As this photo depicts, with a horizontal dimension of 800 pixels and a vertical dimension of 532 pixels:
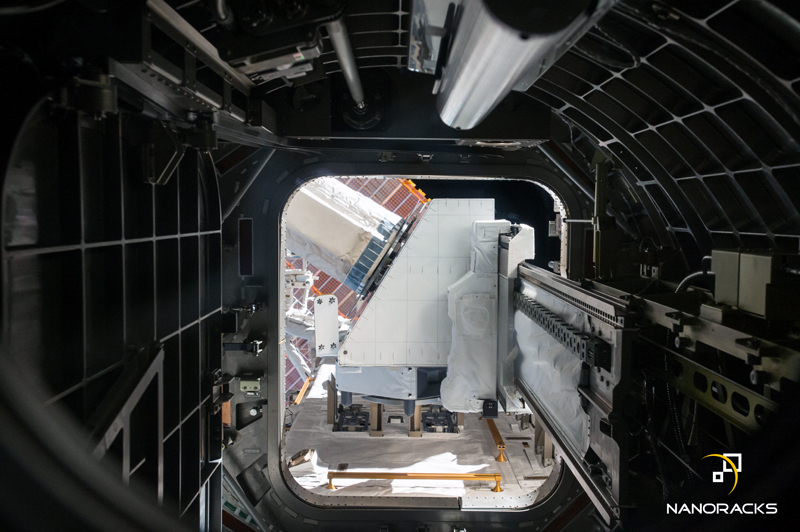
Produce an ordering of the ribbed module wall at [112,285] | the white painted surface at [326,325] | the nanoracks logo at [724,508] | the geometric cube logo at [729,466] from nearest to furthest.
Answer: the nanoracks logo at [724,508], the ribbed module wall at [112,285], the geometric cube logo at [729,466], the white painted surface at [326,325]

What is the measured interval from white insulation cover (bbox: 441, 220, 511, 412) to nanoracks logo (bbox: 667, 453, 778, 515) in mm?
2754

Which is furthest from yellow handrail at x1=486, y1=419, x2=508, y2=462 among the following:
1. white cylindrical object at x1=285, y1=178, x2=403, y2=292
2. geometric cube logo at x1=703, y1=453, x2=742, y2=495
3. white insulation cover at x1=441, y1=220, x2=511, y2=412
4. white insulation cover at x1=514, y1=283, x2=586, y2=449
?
geometric cube logo at x1=703, y1=453, x2=742, y2=495

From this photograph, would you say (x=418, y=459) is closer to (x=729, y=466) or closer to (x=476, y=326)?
(x=476, y=326)

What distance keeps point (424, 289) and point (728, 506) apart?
3950 millimetres

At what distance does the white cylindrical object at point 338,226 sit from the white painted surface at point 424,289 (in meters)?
0.81

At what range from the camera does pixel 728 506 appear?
7.58ft

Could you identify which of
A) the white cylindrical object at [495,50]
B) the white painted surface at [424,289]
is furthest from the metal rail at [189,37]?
the white painted surface at [424,289]

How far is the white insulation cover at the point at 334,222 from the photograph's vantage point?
6852 millimetres

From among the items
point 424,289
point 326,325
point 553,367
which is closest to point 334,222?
point 326,325

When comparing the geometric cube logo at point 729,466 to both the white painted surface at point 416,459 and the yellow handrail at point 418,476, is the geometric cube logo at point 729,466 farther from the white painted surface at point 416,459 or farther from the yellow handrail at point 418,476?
the yellow handrail at point 418,476

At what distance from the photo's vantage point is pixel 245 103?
3.49 metres

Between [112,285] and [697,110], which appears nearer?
[112,285]

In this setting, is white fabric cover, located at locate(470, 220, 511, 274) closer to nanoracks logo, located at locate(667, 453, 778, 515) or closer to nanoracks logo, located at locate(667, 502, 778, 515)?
nanoracks logo, located at locate(667, 453, 778, 515)

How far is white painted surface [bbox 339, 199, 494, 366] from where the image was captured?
233 inches
